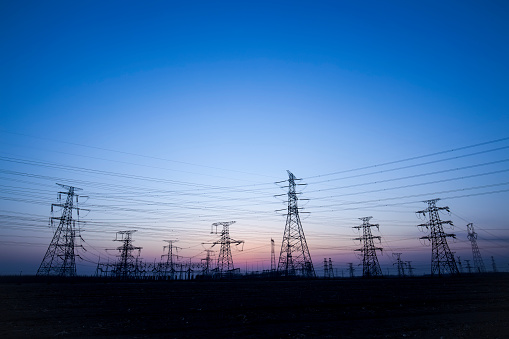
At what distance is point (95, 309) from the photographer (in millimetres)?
17781

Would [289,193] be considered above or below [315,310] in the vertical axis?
above

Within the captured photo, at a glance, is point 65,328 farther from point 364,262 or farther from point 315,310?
A: point 364,262

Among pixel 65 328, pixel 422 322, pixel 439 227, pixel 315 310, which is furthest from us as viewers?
pixel 439 227

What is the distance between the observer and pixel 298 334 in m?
11.5

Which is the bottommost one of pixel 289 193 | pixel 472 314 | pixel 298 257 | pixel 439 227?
pixel 472 314

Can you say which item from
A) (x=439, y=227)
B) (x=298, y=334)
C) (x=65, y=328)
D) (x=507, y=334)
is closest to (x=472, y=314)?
(x=507, y=334)

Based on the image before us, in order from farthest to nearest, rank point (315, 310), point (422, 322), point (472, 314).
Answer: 1. point (315, 310)
2. point (472, 314)
3. point (422, 322)

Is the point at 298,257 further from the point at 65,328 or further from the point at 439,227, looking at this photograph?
the point at 65,328

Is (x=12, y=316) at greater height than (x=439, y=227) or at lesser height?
lesser

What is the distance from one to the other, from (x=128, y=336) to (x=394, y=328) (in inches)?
400

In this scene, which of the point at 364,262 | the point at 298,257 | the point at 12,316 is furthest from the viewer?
the point at 364,262

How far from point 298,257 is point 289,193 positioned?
1228cm

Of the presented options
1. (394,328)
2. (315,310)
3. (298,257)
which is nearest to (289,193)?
(298,257)

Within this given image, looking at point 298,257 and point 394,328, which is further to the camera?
point 298,257
